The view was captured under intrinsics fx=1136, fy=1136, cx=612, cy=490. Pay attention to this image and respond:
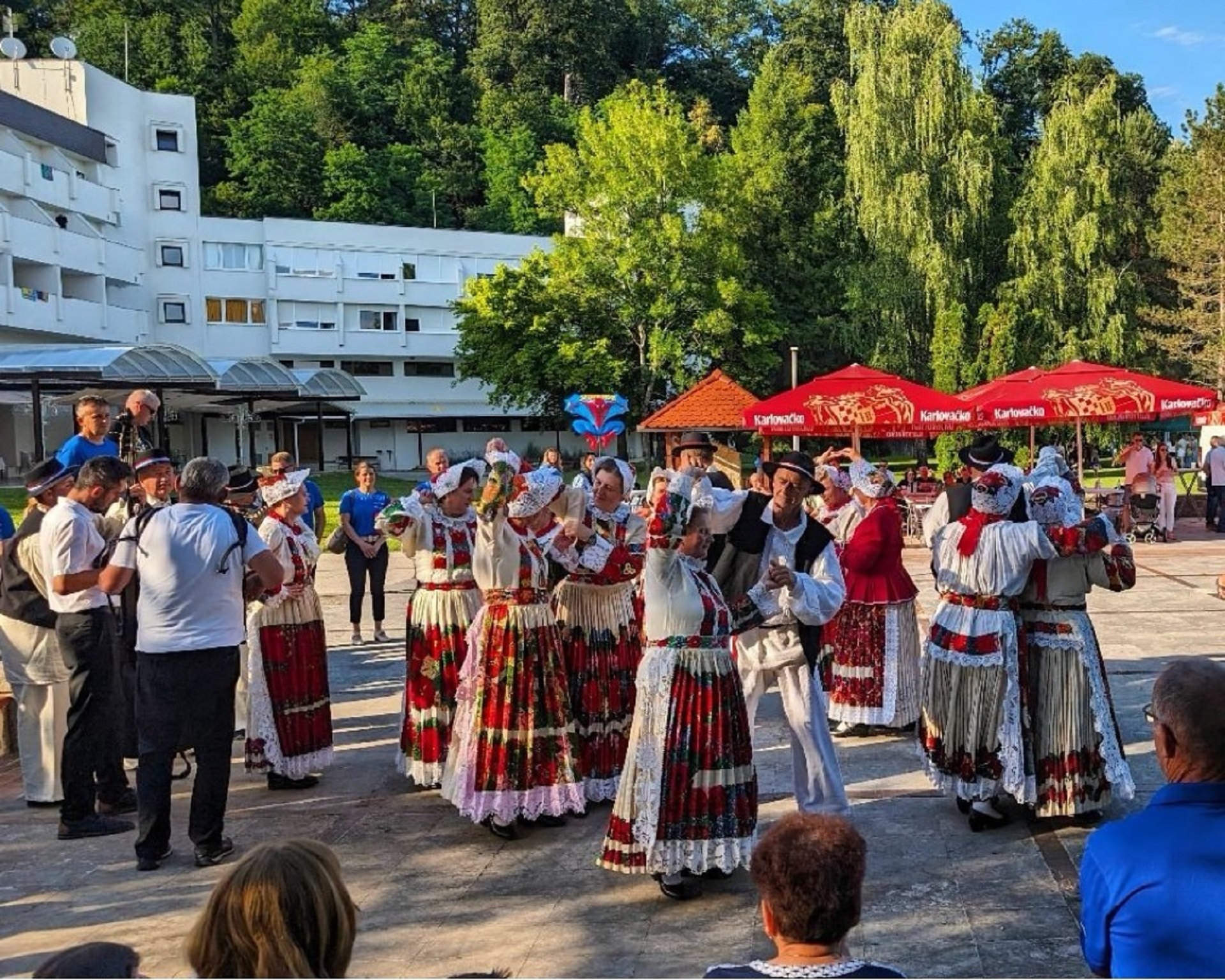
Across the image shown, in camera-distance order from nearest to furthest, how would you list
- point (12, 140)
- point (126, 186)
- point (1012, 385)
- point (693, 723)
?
point (693, 723), point (1012, 385), point (12, 140), point (126, 186)

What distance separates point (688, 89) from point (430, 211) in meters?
21.0

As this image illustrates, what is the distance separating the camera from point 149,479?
21.2 ft

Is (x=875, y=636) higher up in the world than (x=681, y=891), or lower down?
higher up

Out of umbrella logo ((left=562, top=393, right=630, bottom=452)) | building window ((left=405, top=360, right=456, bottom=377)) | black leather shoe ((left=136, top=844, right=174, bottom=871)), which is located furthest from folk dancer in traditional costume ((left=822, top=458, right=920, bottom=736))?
building window ((left=405, top=360, right=456, bottom=377))

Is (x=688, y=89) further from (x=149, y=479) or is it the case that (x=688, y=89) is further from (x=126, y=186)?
(x=149, y=479)

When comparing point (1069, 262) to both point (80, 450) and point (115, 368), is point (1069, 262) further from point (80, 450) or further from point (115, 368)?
point (80, 450)

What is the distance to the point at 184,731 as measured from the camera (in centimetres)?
573

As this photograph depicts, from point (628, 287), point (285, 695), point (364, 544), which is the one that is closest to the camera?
point (285, 695)

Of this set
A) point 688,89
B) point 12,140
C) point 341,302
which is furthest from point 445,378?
point 688,89

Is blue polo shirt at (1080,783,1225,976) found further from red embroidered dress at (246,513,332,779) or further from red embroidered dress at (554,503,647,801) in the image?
red embroidered dress at (246,513,332,779)

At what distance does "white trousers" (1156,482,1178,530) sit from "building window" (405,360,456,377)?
45121mm

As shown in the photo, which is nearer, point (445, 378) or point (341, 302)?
point (341, 302)

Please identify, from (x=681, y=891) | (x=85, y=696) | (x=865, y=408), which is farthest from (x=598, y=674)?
(x=865, y=408)

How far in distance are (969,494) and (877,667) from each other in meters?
1.97
